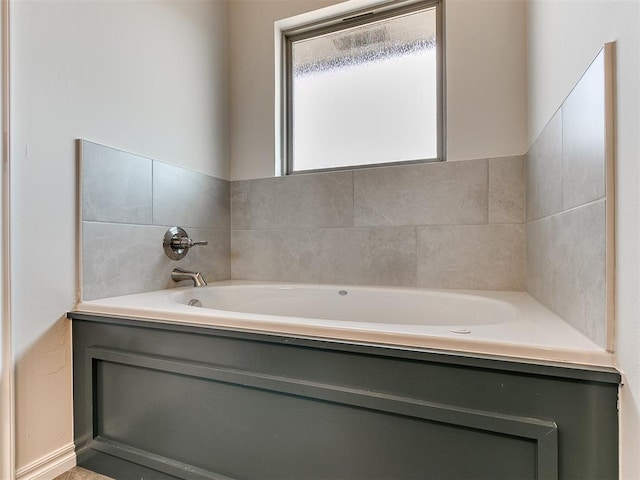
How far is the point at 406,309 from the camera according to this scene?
1.59 m

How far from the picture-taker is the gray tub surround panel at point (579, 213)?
0.68 m

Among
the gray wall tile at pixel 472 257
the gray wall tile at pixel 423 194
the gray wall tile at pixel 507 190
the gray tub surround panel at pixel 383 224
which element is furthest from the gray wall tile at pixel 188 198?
the gray wall tile at pixel 507 190

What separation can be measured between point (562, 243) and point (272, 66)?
181 centimetres

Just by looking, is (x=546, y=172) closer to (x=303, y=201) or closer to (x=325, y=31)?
(x=303, y=201)

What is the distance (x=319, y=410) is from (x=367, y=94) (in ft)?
5.57

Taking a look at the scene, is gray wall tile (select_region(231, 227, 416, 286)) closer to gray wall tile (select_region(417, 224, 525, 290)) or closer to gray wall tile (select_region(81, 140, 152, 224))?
gray wall tile (select_region(417, 224, 525, 290))

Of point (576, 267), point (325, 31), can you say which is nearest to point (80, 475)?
point (576, 267)

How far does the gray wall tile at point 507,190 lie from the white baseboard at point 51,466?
6.40 feet

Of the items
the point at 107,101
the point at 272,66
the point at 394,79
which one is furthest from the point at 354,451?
the point at 272,66

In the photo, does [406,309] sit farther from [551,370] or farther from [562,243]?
[551,370]

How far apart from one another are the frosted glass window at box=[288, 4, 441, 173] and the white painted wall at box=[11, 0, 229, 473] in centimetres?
83

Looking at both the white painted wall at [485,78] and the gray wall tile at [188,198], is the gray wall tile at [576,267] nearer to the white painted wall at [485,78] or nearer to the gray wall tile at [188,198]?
the white painted wall at [485,78]

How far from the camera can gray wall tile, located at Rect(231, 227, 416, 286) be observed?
5.75 ft

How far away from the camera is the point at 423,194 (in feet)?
5.60
